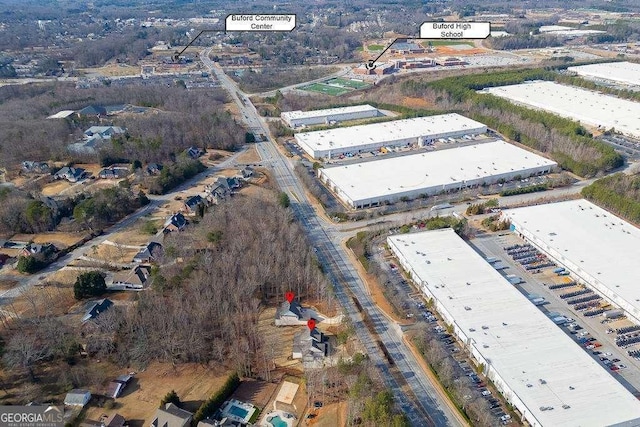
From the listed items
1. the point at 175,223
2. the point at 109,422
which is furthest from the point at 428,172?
the point at 109,422

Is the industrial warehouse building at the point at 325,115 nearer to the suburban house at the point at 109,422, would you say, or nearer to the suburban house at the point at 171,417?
the suburban house at the point at 171,417

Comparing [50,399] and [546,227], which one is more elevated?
[546,227]

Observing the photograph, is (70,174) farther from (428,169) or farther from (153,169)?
(428,169)

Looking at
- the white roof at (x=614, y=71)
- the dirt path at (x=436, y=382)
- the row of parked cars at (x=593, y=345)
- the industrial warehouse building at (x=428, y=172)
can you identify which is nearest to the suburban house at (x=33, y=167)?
the industrial warehouse building at (x=428, y=172)

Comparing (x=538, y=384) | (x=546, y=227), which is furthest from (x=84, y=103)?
(x=538, y=384)

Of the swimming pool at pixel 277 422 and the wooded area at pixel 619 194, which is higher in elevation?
the wooded area at pixel 619 194

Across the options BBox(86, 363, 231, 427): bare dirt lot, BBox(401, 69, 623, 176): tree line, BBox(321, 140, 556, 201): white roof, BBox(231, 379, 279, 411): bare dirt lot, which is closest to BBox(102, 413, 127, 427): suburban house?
BBox(86, 363, 231, 427): bare dirt lot

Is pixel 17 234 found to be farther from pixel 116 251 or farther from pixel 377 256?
pixel 377 256
